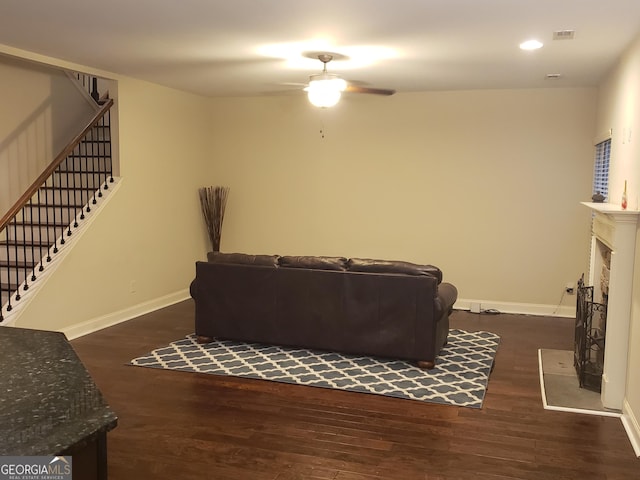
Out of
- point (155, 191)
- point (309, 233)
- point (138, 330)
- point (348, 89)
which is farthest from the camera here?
point (309, 233)

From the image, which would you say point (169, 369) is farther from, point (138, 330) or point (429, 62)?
point (429, 62)

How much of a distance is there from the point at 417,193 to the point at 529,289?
1.75 meters

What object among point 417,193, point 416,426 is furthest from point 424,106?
point 416,426

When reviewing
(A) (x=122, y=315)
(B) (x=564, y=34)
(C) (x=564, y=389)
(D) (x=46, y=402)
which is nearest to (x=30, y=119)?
(A) (x=122, y=315)

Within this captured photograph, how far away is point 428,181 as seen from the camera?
7301 mm

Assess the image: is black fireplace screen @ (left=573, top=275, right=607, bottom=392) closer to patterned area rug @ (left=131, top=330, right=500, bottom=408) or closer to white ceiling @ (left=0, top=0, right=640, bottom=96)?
patterned area rug @ (left=131, top=330, right=500, bottom=408)

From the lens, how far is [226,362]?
495 centimetres

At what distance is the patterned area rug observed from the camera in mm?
4375

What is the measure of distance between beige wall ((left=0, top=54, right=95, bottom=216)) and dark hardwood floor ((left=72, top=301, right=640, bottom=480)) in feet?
8.72

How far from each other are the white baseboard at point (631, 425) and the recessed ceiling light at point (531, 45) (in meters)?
2.65

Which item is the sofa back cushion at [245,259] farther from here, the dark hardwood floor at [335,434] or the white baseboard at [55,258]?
the white baseboard at [55,258]

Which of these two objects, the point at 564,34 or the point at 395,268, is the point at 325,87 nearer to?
the point at 395,268

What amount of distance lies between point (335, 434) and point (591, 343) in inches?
85.2

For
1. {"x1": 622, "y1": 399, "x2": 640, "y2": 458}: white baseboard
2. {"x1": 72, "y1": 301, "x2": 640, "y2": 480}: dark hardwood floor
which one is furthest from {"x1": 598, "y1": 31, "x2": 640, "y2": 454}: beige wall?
{"x1": 72, "y1": 301, "x2": 640, "y2": 480}: dark hardwood floor
